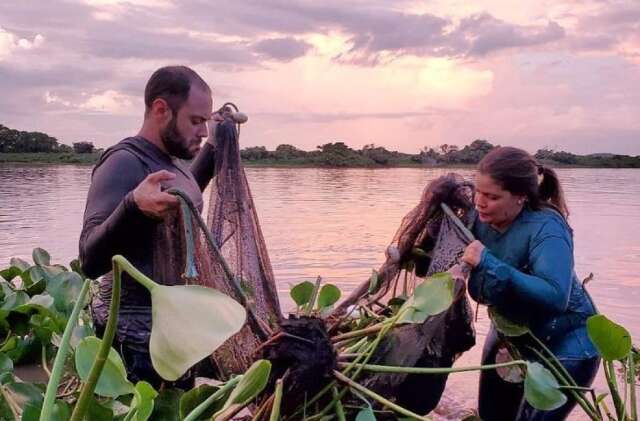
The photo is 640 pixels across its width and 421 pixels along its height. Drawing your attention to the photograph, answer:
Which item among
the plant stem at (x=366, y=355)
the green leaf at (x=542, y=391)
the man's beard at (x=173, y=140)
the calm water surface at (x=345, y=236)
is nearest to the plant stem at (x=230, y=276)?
the plant stem at (x=366, y=355)

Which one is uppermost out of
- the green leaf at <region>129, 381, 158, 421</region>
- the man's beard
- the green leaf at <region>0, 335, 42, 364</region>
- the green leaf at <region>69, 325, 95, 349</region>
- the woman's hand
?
the man's beard

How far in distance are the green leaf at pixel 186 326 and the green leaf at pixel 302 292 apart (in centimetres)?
167

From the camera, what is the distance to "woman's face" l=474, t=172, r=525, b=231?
8.27 ft

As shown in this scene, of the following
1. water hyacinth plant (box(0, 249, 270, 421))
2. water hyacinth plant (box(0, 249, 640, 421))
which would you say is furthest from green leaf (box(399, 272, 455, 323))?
water hyacinth plant (box(0, 249, 270, 421))

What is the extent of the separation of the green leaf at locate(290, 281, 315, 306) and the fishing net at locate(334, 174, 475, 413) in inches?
4.6

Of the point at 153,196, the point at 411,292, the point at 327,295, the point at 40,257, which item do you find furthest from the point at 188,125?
the point at 40,257

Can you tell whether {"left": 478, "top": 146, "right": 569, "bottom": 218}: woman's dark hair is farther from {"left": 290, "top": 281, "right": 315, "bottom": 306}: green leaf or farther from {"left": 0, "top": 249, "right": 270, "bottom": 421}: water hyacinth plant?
{"left": 0, "top": 249, "right": 270, "bottom": 421}: water hyacinth plant

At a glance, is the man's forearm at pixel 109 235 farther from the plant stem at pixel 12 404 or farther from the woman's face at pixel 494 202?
the woman's face at pixel 494 202

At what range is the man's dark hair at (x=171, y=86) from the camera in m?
2.44

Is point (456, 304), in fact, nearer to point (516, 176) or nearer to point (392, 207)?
point (516, 176)

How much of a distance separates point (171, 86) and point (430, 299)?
1.15 meters

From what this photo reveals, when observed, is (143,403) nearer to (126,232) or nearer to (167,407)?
(167,407)

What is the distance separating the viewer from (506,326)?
7.97 feet

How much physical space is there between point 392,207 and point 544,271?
15278 millimetres
